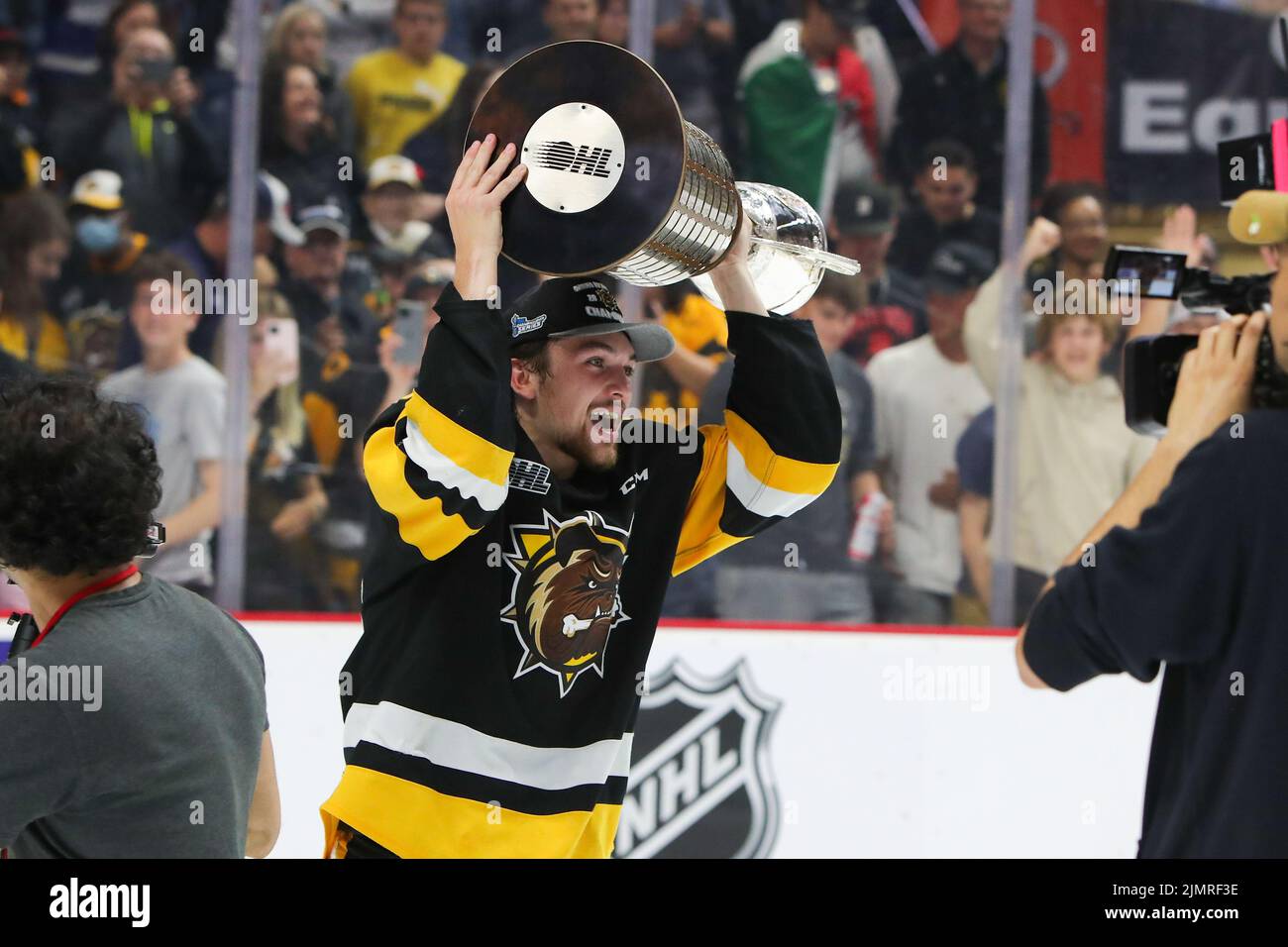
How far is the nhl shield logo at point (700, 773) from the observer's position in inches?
170

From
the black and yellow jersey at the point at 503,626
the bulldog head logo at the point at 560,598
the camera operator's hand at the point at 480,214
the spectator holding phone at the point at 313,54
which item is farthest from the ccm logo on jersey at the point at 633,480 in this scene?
the spectator holding phone at the point at 313,54

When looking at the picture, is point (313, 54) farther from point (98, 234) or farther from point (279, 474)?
point (279, 474)

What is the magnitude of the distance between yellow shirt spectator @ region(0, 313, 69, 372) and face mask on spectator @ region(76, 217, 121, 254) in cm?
30

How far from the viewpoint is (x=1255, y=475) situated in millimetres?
1839

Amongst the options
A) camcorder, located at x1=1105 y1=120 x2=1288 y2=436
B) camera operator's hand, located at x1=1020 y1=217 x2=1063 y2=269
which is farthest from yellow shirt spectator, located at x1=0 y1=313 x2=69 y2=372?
camcorder, located at x1=1105 y1=120 x2=1288 y2=436

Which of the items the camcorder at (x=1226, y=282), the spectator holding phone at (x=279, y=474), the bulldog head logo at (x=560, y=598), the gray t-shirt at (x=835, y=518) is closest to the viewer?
the camcorder at (x=1226, y=282)

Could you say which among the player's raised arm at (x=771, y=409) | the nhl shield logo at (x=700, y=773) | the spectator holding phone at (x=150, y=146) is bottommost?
the nhl shield logo at (x=700, y=773)

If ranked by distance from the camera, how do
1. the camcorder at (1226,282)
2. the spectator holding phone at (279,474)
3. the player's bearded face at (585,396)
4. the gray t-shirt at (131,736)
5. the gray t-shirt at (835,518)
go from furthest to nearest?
the spectator holding phone at (279,474) → the gray t-shirt at (835,518) → the player's bearded face at (585,396) → the camcorder at (1226,282) → the gray t-shirt at (131,736)

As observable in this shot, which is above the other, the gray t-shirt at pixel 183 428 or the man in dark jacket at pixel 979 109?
the man in dark jacket at pixel 979 109

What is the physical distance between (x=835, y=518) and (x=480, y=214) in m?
3.24

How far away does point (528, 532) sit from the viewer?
7.49 ft

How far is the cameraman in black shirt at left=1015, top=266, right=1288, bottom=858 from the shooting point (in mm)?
1820

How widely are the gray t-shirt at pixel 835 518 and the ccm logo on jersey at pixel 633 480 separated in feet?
8.06

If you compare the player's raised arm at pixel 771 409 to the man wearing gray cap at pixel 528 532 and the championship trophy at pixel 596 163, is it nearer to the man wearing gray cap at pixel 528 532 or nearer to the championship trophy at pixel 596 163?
the man wearing gray cap at pixel 528 532
